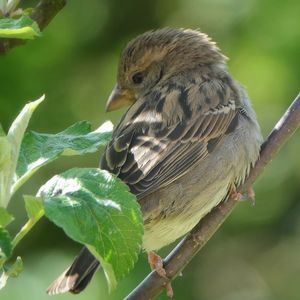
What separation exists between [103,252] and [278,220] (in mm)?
4036

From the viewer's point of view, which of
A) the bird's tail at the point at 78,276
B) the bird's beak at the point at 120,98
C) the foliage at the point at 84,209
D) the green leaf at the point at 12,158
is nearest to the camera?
the foliage at the point at 84,209

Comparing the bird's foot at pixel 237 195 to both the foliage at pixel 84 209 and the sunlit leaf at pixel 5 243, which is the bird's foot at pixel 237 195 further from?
the sunlit leaf at pixel 5 243

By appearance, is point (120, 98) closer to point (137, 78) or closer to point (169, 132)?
point (137, 78)

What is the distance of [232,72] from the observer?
571 centimetres

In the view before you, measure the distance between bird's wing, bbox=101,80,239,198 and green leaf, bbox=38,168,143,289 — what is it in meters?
1.84

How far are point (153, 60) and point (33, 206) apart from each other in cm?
325

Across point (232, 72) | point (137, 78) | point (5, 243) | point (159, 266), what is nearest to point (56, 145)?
point (5, 243)

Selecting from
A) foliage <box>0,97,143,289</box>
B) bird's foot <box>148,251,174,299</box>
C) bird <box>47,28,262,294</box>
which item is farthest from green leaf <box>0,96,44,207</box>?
bird <box>47,28,262,294</box>

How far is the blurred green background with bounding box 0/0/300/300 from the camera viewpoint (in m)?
5.43

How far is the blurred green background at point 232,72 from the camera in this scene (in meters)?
5.43

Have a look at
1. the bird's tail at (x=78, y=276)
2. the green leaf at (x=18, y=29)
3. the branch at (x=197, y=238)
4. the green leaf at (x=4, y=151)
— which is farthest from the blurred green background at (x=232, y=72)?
the green leaf at (x=4, y=151)

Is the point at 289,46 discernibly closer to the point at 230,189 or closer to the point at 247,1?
the point at 247,1

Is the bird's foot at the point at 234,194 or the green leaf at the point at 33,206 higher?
the green leaf at the point at 33,206

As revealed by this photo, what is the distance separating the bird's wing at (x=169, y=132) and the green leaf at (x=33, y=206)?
73.4 inches
